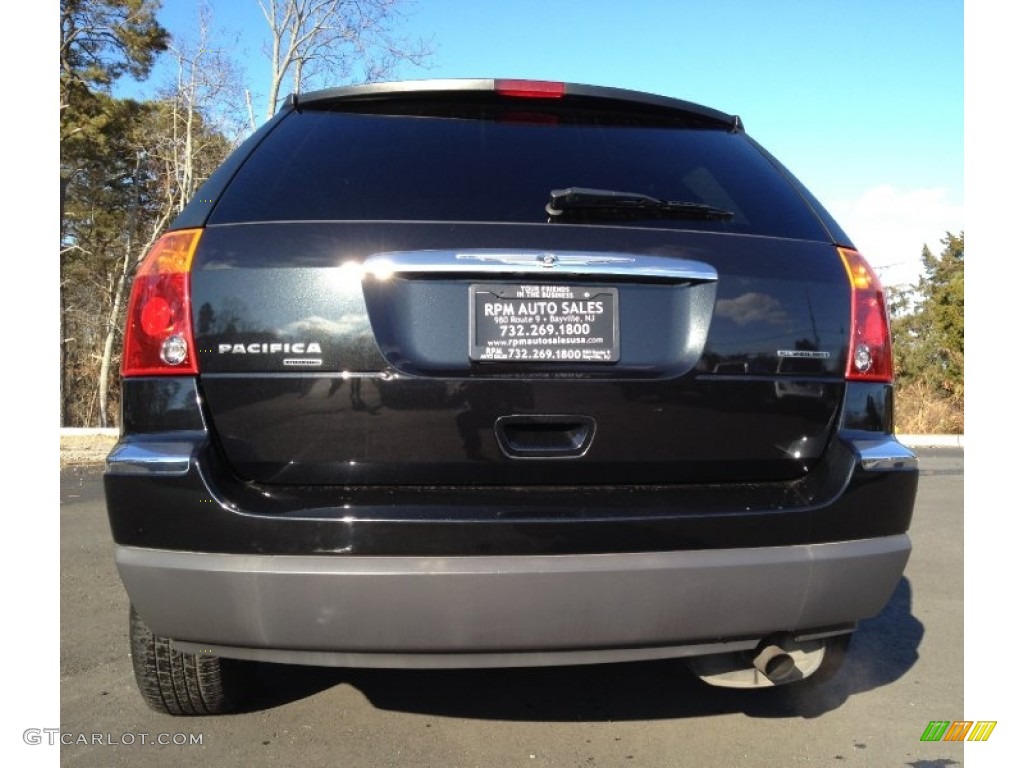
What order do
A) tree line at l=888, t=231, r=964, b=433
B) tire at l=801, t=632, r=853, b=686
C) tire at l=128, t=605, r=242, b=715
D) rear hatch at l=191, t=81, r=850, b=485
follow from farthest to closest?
tree line at l=888, t=231, r=964, b=433 → tire at l=801, t=632, r=853, b=686 → tire at l=128, t=605, r=242, b=715 → rear hatch at l=191, t=81, r=850, b=485

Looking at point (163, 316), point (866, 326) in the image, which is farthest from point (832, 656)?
point (163, 316)

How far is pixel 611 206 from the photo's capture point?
2145mm

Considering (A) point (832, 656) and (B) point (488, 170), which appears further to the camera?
(A) point (832, 656)

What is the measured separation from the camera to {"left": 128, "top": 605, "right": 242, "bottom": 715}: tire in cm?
238

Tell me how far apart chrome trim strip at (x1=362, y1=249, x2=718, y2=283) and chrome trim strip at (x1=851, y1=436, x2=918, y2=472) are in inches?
23.7

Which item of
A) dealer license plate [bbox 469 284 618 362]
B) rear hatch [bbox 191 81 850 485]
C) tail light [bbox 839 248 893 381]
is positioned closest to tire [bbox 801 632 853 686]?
rear hatch [bbox 191 81 850 485]

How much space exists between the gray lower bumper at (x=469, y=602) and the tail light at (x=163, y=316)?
453 millimetres

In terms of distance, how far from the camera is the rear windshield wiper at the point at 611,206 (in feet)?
6.98

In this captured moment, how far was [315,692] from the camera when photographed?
2850 mm

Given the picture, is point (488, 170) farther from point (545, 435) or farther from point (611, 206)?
point (545, 435)

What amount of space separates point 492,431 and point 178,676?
4.21 ft

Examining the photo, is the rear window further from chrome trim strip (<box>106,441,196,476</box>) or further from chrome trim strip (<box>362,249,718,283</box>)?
chrome trim strip (<box>106,441,196,476</box>)

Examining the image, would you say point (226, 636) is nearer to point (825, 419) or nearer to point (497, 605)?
point (497, 605)

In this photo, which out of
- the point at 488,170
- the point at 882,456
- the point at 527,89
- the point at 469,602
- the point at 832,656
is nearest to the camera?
the point at 469,602
